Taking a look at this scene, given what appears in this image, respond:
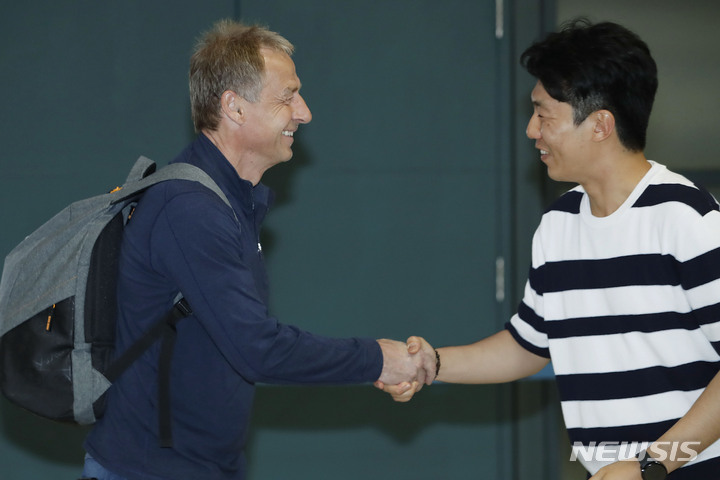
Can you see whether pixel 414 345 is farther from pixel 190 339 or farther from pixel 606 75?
pixel 606 75

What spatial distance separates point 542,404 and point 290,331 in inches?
97.5

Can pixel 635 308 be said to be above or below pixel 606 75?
below

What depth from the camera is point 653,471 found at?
1.99m

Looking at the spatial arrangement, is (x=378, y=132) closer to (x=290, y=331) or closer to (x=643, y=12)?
(x=643, y=12)

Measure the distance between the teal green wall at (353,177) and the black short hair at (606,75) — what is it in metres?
2.06

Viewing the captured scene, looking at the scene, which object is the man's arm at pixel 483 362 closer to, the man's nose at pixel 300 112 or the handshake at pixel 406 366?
the handshake at pixel 406 366

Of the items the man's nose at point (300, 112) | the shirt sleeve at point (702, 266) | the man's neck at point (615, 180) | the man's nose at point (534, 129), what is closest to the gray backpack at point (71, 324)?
the man's nose at point (300, 112)

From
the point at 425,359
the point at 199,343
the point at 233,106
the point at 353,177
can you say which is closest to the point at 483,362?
the point at 425,359

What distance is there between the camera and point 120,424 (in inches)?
83.8

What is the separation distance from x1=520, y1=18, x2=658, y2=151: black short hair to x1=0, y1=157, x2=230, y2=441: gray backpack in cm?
107

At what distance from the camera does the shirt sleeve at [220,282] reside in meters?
2.08

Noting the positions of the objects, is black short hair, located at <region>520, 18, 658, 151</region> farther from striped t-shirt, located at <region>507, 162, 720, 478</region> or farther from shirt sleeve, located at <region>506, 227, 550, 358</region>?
shirt sleeve, located at <region>506, 227, 550, 358</region>

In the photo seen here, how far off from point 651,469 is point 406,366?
0.83m

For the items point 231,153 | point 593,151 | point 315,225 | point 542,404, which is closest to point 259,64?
point 231,153
